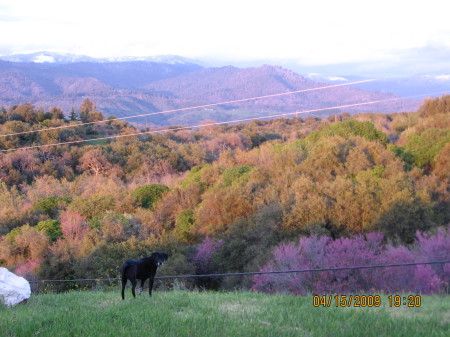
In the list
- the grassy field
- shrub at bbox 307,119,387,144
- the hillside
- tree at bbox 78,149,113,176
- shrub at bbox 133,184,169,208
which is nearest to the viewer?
the grassy field

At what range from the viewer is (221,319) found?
518 cm

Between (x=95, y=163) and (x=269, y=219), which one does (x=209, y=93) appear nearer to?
(x=95, y=163)

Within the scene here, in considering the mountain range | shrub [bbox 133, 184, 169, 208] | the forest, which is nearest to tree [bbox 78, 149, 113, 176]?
the forest

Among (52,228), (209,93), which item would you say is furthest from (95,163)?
(209,93)

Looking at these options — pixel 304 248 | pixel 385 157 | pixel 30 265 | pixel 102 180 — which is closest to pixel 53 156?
pixel 102 180

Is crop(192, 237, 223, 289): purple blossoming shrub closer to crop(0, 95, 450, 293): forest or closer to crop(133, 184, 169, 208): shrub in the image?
crop(0, 95, 450, 293): forest

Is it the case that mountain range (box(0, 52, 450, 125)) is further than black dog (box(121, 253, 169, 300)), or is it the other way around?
Answer: mountain range (box(0, 52, 450, 125))

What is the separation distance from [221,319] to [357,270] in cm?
740

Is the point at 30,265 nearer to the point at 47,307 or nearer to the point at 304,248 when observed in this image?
the point at 304,248
